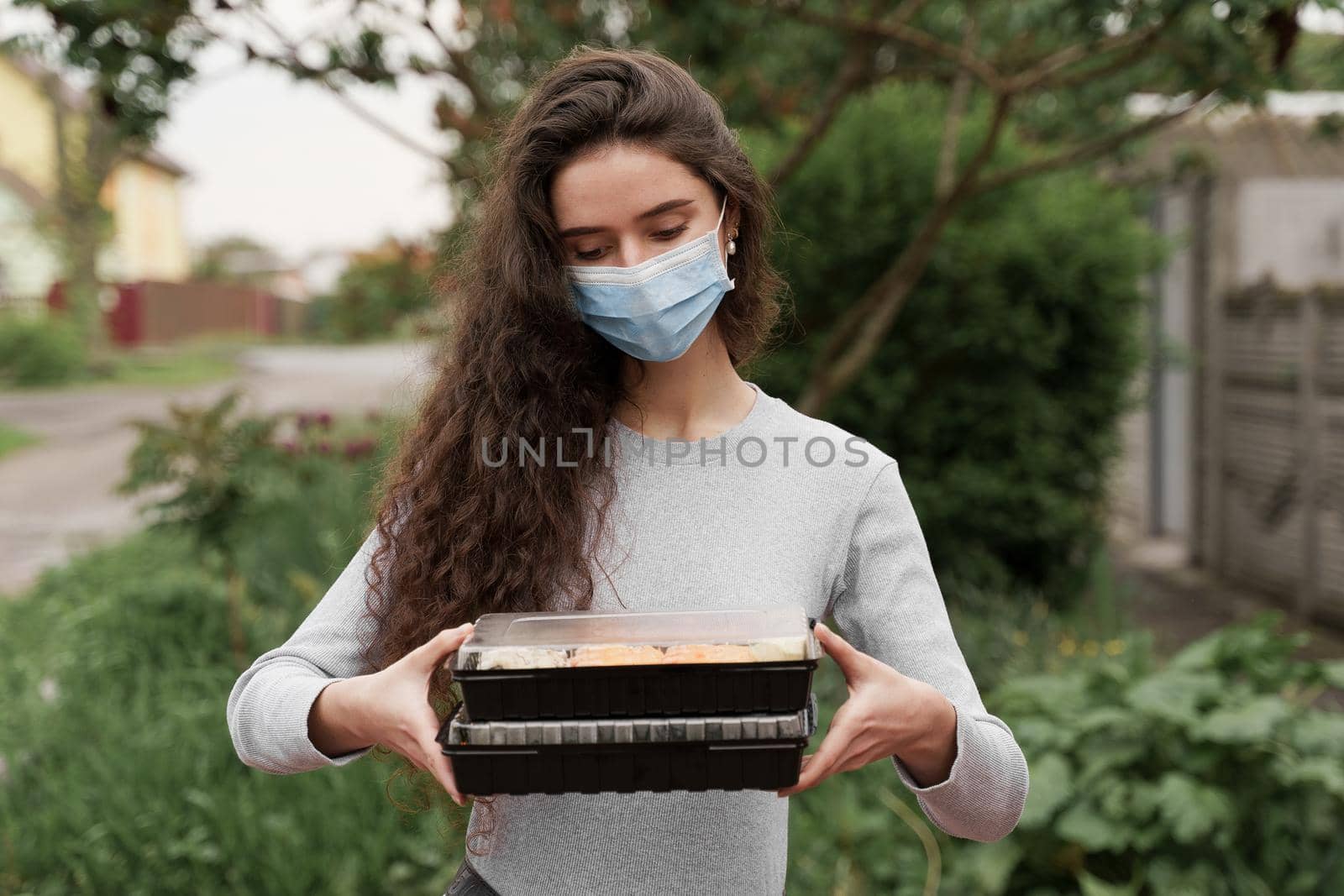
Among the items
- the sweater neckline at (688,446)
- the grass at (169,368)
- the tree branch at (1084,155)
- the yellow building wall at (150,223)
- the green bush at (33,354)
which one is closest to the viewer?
the sweater neckline at (688,446)

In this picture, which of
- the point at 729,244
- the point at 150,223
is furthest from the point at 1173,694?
the point at 150,223

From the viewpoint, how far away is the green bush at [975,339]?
5.34 metres

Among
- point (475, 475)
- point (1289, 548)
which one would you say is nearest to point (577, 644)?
point (475, 475)

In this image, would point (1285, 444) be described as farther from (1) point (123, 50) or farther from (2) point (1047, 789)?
(1) point (123, 50)

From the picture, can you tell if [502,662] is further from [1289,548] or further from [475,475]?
[1289,548]

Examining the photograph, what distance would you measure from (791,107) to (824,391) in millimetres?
1988

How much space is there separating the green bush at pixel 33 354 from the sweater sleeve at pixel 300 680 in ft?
66.2

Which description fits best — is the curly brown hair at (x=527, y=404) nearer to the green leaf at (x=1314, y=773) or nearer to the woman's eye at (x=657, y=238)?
the woman's eye at (x=657, y=238)

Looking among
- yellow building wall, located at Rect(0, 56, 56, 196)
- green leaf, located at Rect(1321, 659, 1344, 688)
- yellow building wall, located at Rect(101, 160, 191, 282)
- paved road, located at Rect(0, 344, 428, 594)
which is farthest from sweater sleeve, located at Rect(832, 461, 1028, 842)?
yellow building wall, located at Rect(101, 160, 191, 282)

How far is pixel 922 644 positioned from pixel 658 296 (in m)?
0.51

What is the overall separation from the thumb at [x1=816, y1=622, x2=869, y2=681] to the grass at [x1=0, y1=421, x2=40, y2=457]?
41.7ft

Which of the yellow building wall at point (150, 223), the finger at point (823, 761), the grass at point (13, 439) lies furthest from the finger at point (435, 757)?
the yellow building wall at point (150, 223)

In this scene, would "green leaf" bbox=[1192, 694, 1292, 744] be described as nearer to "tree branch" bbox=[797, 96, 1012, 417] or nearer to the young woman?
the young woman

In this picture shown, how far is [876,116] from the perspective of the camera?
18.3ft
